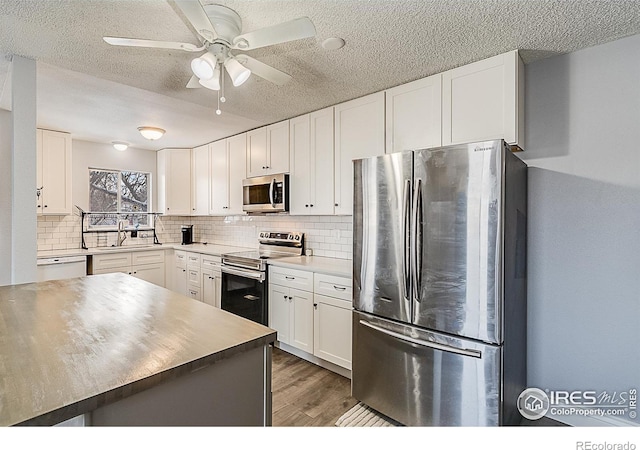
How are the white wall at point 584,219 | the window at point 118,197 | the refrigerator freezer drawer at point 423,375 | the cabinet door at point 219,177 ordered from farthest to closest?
the window at point 118,197, the cabinet door at point 219,177, the white wall at point 584,219, the refrigerator freezer drawer at point 423,375

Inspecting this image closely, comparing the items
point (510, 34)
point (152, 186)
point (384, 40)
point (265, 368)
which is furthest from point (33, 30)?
point (152, 186)

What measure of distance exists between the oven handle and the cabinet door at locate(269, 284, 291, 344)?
0.45ft

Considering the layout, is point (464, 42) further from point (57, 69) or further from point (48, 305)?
point (57, 69)

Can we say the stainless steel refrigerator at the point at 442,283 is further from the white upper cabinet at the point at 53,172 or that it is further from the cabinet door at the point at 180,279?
the white upper cabinet at the point at 53,172

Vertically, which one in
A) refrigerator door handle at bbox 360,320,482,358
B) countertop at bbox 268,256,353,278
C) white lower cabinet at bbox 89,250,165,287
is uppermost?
countertop at bbox 268,256,353,278

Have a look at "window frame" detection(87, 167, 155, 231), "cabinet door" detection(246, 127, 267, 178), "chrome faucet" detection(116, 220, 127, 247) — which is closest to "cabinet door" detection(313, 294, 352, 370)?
"cabinet door" detection(246, 127, 267, 178)

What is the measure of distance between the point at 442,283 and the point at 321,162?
1.74 m

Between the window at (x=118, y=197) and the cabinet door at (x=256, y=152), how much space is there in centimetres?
219

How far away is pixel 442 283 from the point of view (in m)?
1.82

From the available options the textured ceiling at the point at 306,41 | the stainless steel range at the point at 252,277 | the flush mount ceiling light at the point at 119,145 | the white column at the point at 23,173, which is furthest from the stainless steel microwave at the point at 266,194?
the white column at the point at 23,173

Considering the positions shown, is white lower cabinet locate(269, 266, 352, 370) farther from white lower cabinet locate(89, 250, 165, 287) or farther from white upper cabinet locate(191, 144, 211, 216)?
white lower cabinet locate(89, 250, 165, 287)

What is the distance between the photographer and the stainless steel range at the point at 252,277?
3248 mm

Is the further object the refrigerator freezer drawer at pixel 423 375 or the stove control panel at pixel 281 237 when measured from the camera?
the stove control panel at pixel 281 237

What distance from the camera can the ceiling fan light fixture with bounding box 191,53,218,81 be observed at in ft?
4.83
